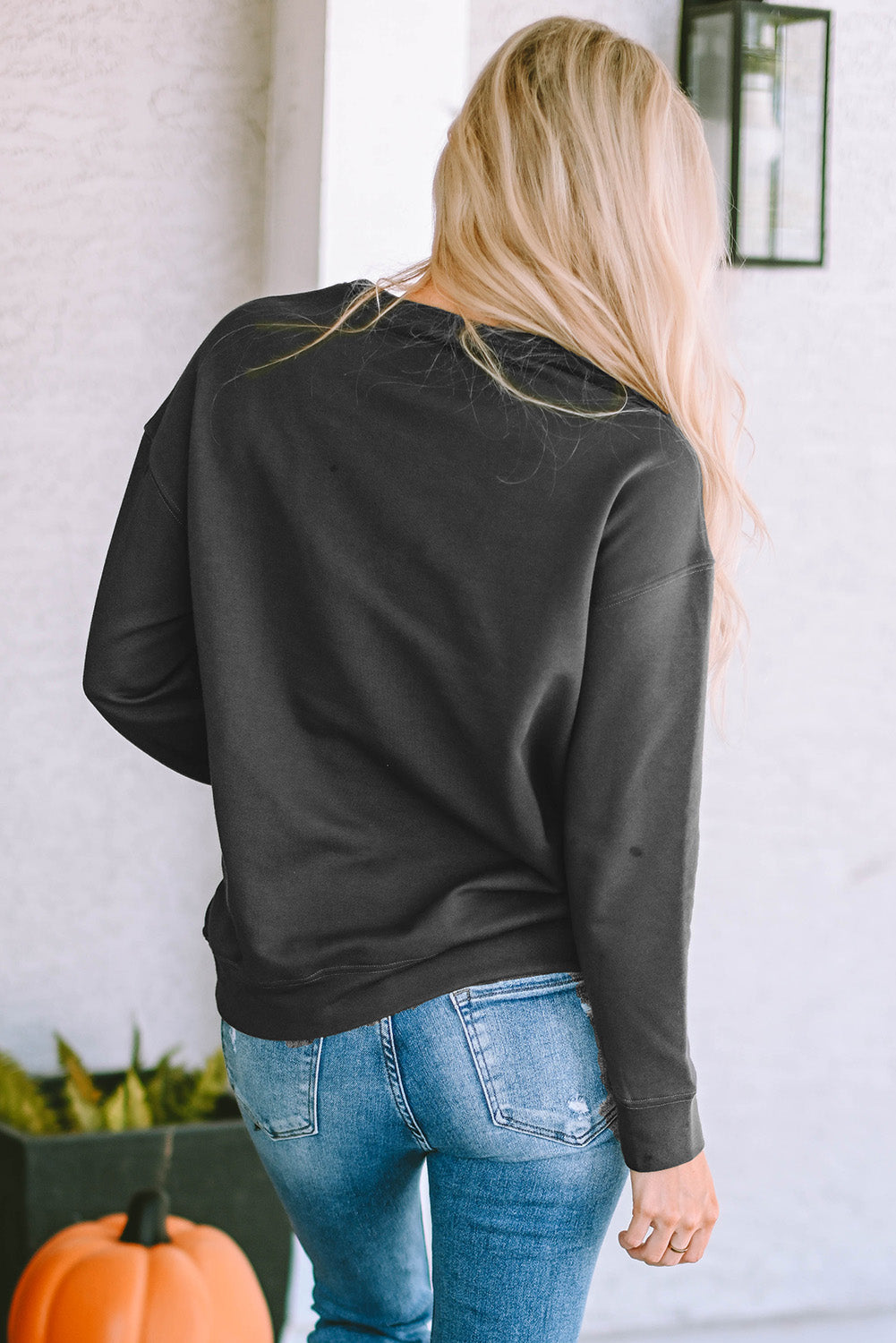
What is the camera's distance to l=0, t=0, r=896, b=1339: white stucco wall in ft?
5.32

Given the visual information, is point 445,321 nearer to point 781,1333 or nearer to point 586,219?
point 586,219

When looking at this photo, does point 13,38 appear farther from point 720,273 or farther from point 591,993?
point 591,993

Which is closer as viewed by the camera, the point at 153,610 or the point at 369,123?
the point at 153,610

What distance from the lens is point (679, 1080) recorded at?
0.83 metres

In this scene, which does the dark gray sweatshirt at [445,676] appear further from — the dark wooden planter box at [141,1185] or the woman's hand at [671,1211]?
the dark wooden planter box at [141,1185]

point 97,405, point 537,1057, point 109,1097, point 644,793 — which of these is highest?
point 97,405

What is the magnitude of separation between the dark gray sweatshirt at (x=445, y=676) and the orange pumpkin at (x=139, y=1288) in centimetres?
73

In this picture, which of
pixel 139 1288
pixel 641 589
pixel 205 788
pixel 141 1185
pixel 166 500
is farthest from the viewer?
pixel 205 788

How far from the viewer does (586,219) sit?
850 millimetres

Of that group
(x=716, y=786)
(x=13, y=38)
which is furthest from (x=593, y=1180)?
(x=13, y=38)

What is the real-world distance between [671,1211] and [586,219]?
68 cm

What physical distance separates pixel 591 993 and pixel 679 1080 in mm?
81

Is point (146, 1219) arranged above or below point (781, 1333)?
above

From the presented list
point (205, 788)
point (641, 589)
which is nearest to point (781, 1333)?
point (205, 788)
